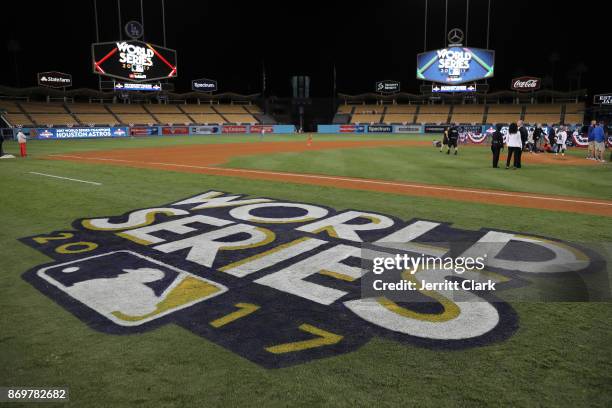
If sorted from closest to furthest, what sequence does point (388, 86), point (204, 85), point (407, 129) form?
point (407, 129) → point (204, 85) → point (388, 86)

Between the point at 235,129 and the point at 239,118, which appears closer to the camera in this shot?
the point at 235,129

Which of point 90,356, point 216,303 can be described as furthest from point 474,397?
point 90,356

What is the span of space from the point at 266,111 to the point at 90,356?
75372mm

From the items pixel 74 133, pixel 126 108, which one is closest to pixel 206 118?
pixel 126 108

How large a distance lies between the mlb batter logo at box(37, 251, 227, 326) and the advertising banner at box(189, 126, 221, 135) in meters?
53.3

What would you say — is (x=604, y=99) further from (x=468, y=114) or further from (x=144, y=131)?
(x=144, y=131)

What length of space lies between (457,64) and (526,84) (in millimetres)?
15018

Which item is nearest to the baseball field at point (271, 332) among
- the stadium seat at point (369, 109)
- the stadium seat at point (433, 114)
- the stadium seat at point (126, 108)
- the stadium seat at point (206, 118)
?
the stadium seat at point (126, 108)

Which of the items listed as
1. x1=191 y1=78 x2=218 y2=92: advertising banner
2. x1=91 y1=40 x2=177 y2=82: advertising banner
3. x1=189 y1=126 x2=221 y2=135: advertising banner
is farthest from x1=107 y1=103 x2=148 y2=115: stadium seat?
x1=91 y1=40 x2=177 y2=82: advertising banner

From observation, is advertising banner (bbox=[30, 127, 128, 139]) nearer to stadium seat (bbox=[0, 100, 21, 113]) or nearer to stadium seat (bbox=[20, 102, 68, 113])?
stadium seat (bbox=[0, 100, 21, 113])

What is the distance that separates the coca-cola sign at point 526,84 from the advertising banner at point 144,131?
55760mm

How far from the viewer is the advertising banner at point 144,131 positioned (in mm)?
49831

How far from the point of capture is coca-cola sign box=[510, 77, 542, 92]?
207ft

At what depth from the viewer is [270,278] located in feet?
16.0
